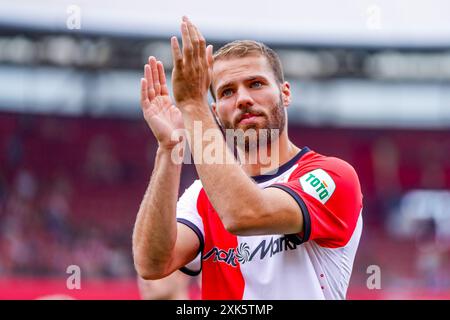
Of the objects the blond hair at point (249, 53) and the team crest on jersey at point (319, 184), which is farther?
the blond hair at point (249, 53)

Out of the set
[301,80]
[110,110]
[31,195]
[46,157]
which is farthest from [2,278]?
[301,80]

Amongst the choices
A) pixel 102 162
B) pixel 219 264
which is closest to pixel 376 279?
pixel 219 264

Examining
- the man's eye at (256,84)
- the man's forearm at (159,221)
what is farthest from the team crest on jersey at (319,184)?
the man's forearm at (159,221)

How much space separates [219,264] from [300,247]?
0.40 metres

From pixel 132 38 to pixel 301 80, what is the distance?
588cm

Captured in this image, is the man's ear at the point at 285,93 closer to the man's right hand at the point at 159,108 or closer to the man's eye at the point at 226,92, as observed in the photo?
the man's eye at the point at 226,92

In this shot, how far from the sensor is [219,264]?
3637mm

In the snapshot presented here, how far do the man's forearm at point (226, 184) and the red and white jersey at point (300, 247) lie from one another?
0.28 m

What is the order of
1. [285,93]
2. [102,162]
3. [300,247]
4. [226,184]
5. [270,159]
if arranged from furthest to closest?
[102,162]
[285,93]
[270,159]
[300,247]
[226,184]

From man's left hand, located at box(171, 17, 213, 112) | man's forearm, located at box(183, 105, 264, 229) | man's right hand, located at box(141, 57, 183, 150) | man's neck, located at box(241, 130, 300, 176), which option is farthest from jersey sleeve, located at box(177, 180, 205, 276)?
man's left hand, located at box(171, 17, 213, 112)

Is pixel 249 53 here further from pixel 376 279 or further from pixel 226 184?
pixel 376 279

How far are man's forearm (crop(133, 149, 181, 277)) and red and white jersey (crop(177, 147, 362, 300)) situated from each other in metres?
0.22

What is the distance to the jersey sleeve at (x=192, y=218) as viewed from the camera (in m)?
3.77
